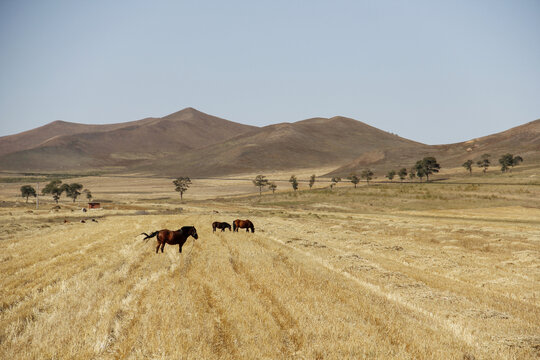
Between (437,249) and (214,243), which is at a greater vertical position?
(214,243)

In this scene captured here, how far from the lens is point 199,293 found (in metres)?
11.5

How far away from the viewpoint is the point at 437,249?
25.3 m

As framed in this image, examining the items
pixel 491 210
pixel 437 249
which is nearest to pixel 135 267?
pixel 437 249

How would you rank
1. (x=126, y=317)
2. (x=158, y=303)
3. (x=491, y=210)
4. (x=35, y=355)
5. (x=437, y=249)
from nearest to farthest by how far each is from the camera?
(x=35, y=355) < (x=126, y=317) < (x=158, y=303) < (x=437, y=249) < (x=491, y=210)

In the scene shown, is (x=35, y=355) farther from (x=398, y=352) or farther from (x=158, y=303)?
A: (x=398, y=352)

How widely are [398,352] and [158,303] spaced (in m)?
6.53

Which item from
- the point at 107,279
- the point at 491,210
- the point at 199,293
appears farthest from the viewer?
the point at 491,210

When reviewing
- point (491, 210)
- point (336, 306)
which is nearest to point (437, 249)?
point (336, 306)

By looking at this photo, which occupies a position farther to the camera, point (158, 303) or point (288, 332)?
point (158, 303)

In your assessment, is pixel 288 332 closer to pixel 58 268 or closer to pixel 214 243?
pixel 58 268

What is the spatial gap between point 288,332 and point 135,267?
951cm

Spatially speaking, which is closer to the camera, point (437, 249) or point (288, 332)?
point (288, 332)

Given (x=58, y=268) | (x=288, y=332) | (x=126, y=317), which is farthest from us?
(x=58, y=268)

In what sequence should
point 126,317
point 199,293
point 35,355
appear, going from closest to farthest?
point 35,355, point 126,317, point 199,293
